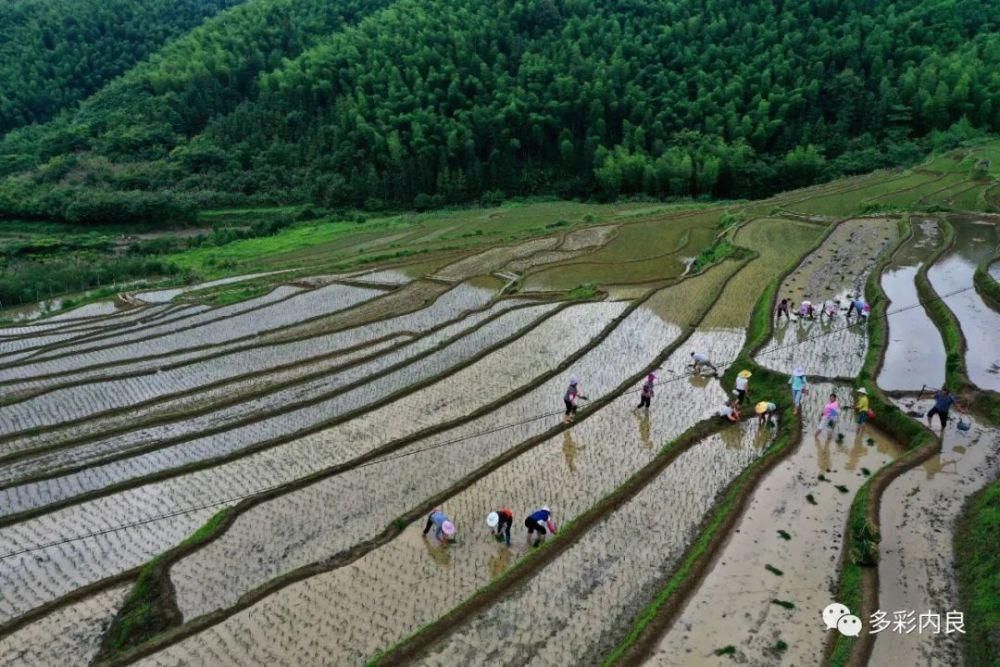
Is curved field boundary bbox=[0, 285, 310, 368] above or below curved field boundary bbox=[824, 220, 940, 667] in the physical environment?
above

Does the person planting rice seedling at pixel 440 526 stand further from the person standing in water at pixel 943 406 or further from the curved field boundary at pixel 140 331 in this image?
the curved field boundary at pixel 140 331

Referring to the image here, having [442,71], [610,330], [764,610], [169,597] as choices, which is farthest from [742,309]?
[442,71]

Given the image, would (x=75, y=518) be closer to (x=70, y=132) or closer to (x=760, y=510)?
(x=760, y=510)

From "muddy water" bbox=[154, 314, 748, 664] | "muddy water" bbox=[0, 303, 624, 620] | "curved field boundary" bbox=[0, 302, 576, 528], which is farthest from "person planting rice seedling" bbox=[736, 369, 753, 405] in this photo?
"muddy water" bbox=[0, 303, 624, 620]

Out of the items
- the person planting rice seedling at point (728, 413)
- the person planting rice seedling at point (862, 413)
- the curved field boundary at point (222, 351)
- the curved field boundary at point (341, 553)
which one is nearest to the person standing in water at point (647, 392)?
the curved field boundary at point (341, 553)

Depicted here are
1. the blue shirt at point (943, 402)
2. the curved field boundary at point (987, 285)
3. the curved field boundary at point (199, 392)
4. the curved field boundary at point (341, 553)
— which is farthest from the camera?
the curved field boundary at point (987, 285)

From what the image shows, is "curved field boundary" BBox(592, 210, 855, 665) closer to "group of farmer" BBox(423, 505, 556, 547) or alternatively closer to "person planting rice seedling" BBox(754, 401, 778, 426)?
"person planting rice seedling" BBox(754, 401, 778, 426)
